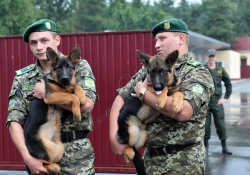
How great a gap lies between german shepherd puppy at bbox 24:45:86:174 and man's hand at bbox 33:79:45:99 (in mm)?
33

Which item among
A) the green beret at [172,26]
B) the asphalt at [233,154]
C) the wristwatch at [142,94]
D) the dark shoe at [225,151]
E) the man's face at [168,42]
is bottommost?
the asphalt at [233,154]

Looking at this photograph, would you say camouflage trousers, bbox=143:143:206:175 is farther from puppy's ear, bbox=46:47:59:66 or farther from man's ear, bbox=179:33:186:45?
puppy's ear, bbox=46:47:59:66

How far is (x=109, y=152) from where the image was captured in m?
7.14

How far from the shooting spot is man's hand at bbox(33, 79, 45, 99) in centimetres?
335

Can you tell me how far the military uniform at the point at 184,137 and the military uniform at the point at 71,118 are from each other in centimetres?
59

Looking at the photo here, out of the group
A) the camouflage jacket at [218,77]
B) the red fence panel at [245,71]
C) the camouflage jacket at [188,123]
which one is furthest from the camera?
the red fence panel at [245,71]

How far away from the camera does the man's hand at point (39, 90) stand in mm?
3354

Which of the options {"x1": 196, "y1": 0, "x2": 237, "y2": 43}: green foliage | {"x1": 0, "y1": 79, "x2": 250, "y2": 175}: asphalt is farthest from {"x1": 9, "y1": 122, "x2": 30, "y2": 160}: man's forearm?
{"x1": 196, "y1": 0, "x2": 237, "y2": 43}: green foliage

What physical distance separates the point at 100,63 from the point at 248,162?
11.6 ft

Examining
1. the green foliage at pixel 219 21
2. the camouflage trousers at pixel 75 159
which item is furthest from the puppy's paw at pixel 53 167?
the green foliage at pixel 219 21

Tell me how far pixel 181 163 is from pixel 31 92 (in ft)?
4.93

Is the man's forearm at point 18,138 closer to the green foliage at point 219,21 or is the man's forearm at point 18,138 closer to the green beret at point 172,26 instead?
the green beret at point 172,26

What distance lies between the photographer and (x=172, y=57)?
120 inches

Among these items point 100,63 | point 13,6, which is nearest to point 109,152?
point 100,63
